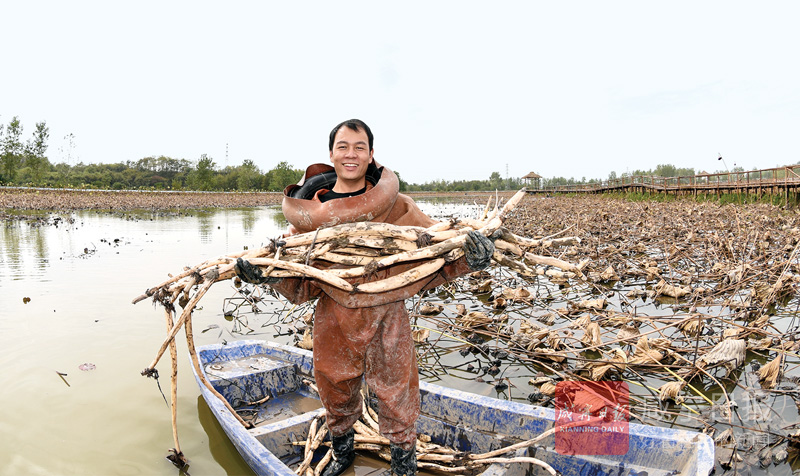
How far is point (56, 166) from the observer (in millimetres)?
95188

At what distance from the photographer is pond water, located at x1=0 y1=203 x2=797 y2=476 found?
346cm

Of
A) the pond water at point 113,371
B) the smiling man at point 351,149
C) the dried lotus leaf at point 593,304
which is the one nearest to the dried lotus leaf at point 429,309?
the pond water at point 113,371

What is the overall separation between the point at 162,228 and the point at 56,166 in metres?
101

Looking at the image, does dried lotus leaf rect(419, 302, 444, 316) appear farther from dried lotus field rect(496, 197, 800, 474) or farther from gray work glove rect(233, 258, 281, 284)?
gray work glove rect(233, 258, 281, 284)

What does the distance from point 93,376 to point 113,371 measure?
19 centimetres

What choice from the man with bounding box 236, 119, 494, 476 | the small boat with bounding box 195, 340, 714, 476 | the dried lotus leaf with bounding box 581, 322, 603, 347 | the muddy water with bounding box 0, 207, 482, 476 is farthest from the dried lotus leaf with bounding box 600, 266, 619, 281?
the man with bounding box 236, 119, 494, 476

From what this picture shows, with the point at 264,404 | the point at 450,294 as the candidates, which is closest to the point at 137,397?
the point at 264,404

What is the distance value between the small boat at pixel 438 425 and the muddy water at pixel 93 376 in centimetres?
43

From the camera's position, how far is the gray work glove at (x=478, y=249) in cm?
209

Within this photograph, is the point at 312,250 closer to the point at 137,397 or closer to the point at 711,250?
the point at 137,397

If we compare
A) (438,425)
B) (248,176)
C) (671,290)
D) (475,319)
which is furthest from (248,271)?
(248,176)

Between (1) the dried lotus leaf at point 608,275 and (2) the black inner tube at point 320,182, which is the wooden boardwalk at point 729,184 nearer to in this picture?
(1) the dried lotus leaf at point 608,275

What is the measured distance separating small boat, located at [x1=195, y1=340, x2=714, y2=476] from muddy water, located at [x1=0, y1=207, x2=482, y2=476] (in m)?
0.43

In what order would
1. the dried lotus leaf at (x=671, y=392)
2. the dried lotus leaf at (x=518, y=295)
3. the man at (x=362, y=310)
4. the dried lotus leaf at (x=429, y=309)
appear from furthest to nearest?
the dried lotus leaf at (x=518, y=295) → the dried lotus leaf at (x=429, y=309) → the dried lotus leaf at (x=671, y=392) → the man at (x=362, y=310)
